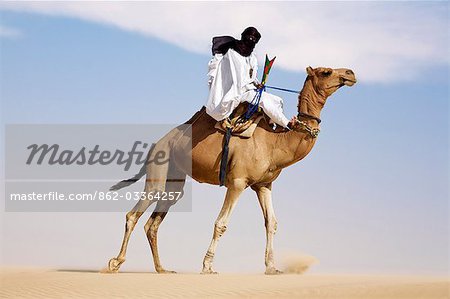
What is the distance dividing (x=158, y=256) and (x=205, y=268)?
63.0 inches

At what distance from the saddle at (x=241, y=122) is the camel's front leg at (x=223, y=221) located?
924mm

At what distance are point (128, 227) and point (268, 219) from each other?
267 cm

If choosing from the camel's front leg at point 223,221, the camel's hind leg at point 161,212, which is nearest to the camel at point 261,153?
the camel's front leg at point 223,221

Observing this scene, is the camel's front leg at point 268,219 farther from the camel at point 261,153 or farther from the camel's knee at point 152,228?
the camel's knee at point 152,228

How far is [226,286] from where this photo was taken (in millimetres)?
13906

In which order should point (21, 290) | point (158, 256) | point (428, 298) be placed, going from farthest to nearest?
point (158, 256) → point (21, 290) → point (428, 298)

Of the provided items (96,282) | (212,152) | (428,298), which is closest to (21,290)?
(96,282)

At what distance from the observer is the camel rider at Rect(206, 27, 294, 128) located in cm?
1576

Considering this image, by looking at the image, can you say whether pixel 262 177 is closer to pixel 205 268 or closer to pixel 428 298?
pixel 205 268

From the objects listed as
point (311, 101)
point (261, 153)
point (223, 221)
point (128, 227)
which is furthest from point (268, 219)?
point (128, 227)

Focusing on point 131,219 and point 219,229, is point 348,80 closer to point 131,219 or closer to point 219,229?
point 219,229

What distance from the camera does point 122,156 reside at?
17438 mm

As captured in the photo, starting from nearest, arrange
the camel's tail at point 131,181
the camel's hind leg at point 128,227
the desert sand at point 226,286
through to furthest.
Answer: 1. the desert sand at point 226,286
2. the camel's hind leg at point 128,227
3. the camel's tail at point 131,181

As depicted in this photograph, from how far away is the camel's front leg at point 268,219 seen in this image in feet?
52.3
